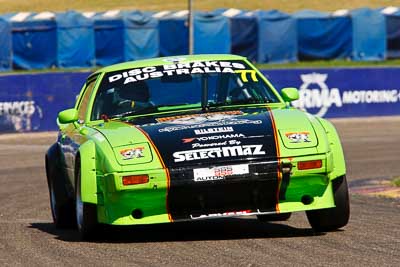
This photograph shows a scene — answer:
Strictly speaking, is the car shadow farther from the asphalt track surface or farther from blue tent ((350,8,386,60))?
blue tent ((350,8,386,60))

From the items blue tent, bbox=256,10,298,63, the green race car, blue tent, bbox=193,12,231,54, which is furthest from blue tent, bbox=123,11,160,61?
the green race car

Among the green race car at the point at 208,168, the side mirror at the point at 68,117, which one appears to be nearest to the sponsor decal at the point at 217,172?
the green race car at the point at 208,168

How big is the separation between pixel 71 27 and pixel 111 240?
3362cm

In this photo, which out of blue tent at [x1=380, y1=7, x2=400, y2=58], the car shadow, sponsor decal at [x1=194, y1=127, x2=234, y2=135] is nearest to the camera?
sponsor decal at [x1=194, y1=127, x2=234, y2=135]

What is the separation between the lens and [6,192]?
14523 mm

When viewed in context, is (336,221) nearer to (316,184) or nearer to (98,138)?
(316,184)

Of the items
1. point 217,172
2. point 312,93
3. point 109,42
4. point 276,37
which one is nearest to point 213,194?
point 217,172

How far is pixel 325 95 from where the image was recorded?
90.1ft

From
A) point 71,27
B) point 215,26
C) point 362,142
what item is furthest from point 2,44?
point 362,142

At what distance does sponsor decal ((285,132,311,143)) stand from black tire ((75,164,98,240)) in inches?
58.5

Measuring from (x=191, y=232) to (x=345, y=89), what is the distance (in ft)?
60.4

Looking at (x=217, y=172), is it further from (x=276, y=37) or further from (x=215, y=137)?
(x=276, y=37)

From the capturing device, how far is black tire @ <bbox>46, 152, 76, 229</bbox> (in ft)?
33.8

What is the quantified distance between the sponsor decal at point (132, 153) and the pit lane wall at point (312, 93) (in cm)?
1692
